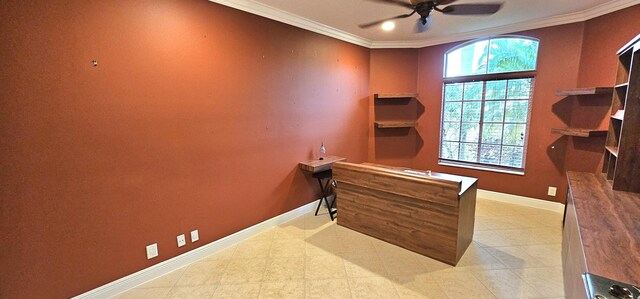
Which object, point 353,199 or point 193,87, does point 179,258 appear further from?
point 353,199

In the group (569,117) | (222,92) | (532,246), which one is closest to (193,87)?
(222,92)

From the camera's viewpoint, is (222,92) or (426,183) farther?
(222,92)

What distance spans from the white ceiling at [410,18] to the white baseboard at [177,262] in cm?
247

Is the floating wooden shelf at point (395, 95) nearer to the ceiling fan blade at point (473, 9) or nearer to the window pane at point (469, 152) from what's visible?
the window pane at point (469, 152)

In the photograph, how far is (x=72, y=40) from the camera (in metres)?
1.79

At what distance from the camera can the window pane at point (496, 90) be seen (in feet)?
12.9

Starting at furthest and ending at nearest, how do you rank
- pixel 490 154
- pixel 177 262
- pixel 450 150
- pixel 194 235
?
1. pixel 450 150
2. pixel 490 154
3. pixel 194 235
4. pixel 177 262

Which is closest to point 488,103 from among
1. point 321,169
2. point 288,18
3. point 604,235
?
point 321,169

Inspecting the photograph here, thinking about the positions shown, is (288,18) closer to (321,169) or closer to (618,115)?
(321,169)

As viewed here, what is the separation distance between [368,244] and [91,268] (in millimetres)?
2459

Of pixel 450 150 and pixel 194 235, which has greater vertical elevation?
pixel 450 150

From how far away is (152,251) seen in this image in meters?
2.30

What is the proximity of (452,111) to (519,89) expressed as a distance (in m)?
0.96

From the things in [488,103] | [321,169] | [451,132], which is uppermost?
[488,103]
